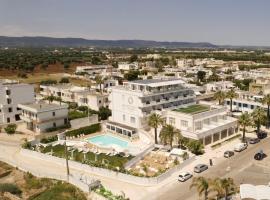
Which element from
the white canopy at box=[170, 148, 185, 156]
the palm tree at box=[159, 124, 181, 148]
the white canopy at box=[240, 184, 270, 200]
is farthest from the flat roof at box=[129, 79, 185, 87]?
the white canopy at box=[240, 184, 270, 200]

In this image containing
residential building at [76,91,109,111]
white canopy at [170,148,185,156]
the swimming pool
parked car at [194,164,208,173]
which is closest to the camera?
parked car at [194,164,208,173]

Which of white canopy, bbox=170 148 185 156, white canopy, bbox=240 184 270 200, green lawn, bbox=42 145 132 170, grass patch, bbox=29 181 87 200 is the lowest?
grass patch, bbox=29 181 87 200

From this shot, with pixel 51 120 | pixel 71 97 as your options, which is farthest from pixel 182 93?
pixel 71 97

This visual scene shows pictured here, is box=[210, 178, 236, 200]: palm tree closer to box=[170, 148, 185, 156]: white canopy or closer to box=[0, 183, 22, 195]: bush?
box=[170, 148, 185, 156]: white canopy

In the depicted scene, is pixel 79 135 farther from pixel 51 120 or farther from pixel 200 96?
pixel 200 96

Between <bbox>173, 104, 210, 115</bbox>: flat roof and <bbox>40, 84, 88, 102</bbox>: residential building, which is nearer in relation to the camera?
<bbox>173, 104, 210, 115</bbox>: flat roof

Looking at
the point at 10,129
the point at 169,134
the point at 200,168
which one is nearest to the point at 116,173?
A: the point at 200,168

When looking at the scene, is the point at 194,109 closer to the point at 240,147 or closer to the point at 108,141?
the point at 240,147

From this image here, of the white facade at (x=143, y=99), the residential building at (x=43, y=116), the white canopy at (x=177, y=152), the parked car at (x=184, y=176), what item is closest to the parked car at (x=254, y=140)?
the white canopy at (x=177, y=152)
